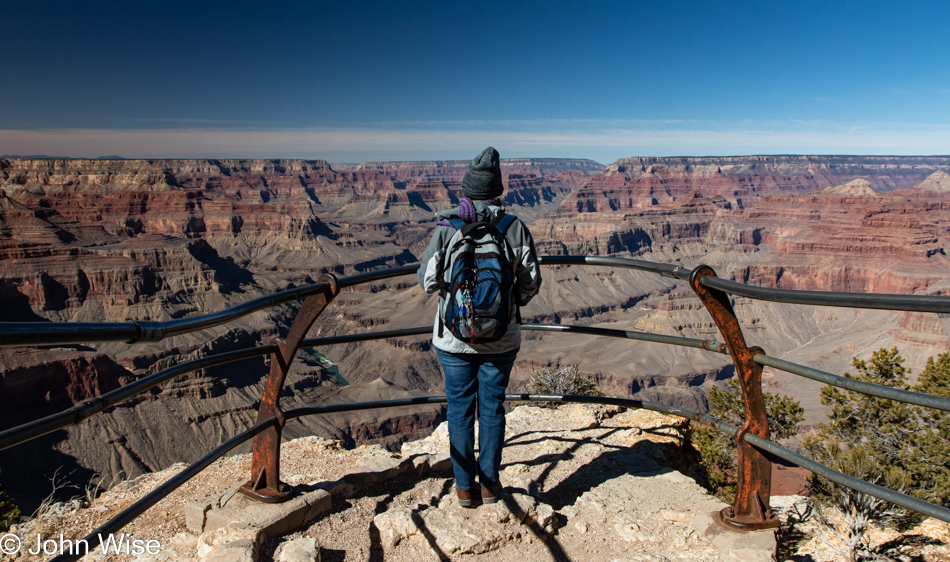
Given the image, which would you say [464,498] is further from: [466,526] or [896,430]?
[896,430]

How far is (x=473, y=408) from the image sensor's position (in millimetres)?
3332

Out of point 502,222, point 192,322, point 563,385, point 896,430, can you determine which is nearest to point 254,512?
point 192,322

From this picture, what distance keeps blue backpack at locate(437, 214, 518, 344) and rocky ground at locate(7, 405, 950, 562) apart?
105 centimetres

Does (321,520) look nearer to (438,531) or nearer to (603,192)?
(438,531)

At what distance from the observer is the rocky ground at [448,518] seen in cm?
286

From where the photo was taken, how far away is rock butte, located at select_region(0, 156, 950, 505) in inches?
1547

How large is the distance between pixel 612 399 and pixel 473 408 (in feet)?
3.42

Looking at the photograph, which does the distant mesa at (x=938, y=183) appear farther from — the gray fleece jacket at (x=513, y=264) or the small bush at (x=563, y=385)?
the gray fleece jacket at (x=513, y=264)

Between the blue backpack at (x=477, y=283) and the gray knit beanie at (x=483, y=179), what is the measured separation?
0.29 m

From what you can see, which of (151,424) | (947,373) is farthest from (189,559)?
(151,424)

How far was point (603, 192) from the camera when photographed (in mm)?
198250

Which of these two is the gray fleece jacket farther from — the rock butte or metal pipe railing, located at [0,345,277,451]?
the rock butte

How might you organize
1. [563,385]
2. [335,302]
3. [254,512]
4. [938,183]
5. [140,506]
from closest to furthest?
[140,506] → [254,512] → [563,385] → [335,302] → [938,183]

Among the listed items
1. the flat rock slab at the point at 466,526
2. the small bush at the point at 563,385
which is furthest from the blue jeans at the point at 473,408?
the small bush at the point at 563,385
